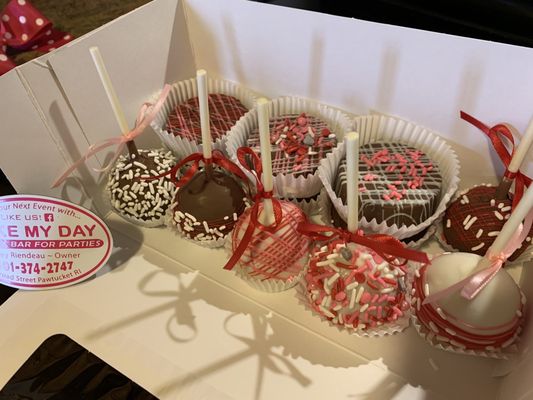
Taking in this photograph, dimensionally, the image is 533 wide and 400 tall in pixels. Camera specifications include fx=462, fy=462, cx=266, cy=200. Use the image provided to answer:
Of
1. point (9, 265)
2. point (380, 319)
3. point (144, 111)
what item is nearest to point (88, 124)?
point (144, 111)

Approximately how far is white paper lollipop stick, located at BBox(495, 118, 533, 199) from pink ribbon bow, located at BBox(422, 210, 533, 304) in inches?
6.5

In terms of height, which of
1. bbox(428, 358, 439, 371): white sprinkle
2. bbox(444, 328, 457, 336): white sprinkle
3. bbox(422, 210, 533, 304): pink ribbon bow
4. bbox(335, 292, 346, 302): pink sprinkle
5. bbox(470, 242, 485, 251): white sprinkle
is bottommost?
bbox(428, 358, 439, 371): white sprinkle

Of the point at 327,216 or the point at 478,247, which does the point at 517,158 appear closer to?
the point at 478,247

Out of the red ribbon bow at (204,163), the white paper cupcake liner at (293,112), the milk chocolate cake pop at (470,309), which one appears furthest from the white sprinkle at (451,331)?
the red ribbon bow at (204,163)

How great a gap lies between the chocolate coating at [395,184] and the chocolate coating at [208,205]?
27 cm

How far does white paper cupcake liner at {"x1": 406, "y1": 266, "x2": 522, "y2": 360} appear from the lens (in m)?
0.94

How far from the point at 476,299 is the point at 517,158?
0.32 meters

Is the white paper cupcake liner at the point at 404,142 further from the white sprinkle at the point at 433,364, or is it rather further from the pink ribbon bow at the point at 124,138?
the pink ribbon bow at the point at 124,138

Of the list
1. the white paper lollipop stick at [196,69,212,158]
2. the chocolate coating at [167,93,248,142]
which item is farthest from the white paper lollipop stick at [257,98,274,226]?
the chocolate coating at [167,93,248,142]

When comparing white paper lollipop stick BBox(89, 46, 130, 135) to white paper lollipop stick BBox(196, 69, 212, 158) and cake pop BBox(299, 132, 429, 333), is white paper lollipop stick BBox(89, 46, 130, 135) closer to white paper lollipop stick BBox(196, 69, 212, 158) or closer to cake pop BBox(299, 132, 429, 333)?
white paper lollipop stick BBox(196, 69, 212, 158)

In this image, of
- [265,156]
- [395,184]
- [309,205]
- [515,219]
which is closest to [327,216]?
[309,205]

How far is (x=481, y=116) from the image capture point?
109 centimetres

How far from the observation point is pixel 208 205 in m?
1.13

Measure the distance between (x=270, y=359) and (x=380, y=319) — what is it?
26 cm
